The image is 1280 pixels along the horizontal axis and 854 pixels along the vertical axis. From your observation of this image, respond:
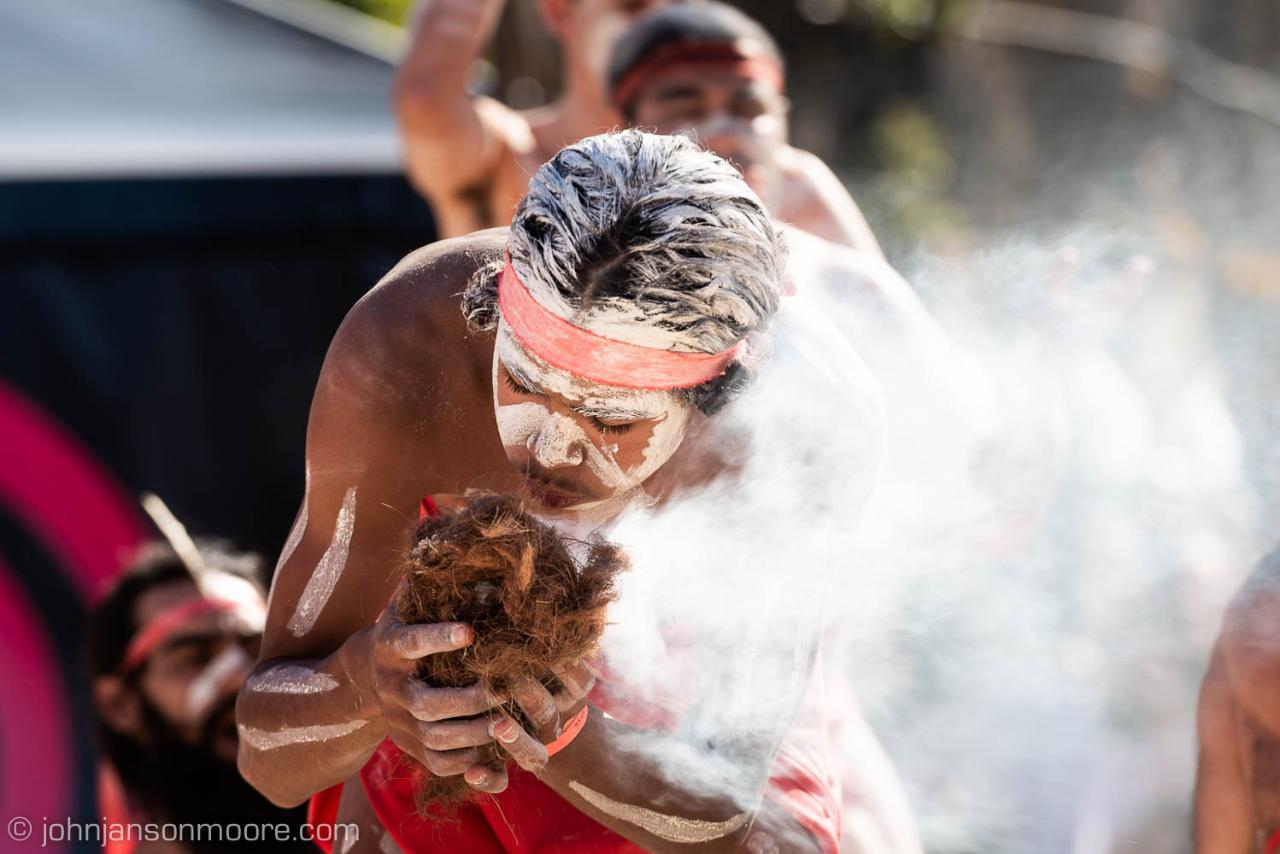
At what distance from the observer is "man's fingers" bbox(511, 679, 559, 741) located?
5.67ft

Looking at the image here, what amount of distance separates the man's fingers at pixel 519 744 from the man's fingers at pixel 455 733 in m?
0.02

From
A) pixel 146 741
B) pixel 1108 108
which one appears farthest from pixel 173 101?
pixel 1108 108

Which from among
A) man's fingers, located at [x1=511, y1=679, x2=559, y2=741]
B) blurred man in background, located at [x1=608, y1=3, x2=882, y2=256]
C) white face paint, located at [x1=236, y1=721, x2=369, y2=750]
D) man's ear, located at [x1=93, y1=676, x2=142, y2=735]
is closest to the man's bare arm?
blurred man in background, located at [x1=608, y1=3, x2=882, y2=256]

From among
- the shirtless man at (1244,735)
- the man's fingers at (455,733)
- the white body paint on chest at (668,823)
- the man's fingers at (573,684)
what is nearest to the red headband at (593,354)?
the man's fingers at (573,684)

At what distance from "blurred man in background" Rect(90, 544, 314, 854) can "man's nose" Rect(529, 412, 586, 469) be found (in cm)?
215

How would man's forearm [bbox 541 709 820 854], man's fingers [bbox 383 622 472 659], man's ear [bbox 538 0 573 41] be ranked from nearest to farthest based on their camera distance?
man's fingers [bbox 383 622 472 659] → man's forearm [bbox 541 709 820 854] → man's ear [bbox 538 0 573 41]

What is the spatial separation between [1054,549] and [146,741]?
Answer: 273 centimetres

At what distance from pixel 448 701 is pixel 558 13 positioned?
3480 mm

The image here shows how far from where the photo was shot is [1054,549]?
405cm

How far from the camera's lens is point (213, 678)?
384 centimetres

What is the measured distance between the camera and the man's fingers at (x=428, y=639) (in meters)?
1.67

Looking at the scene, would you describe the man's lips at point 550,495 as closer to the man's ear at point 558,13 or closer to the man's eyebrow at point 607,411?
the man's eyebrow at point 607,411

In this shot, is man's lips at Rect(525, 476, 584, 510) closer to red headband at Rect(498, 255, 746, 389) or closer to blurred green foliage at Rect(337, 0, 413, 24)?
red headband at Rect(498, 255, 746, 389)

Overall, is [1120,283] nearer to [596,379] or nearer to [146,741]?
[596,379]
